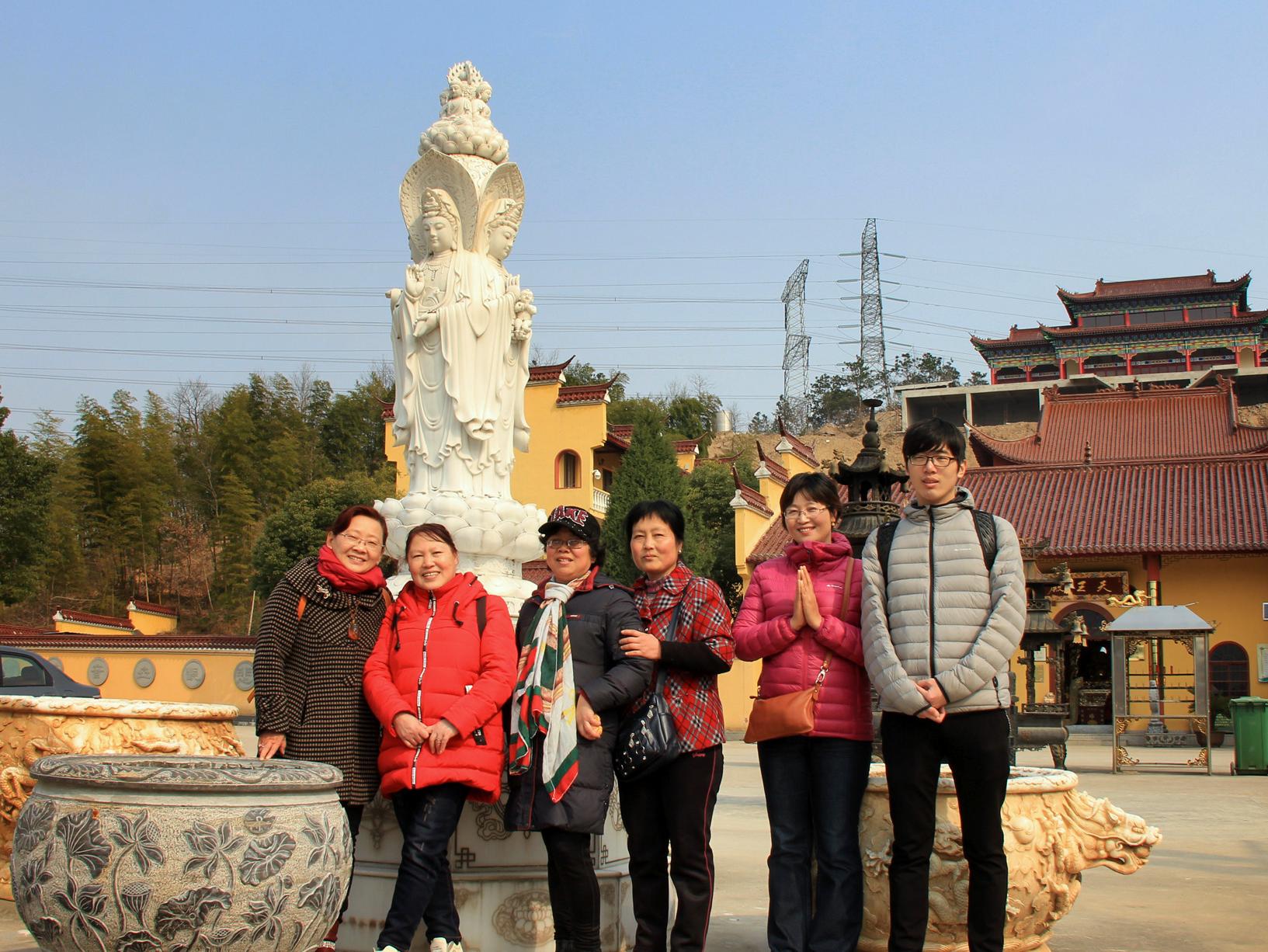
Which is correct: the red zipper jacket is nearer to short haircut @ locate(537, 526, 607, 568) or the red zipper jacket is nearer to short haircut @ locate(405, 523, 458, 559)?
short haircut @ locate(405, 523, 458, 559)

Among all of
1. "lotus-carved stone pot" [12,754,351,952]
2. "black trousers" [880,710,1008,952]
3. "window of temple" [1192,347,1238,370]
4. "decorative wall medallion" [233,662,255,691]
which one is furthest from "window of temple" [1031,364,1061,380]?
"lotus-carved stone pot" [12,754,351,952]

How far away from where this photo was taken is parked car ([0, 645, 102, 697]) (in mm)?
10055

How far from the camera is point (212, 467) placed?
4150 cm

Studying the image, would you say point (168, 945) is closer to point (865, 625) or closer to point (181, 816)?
point (181, 816)

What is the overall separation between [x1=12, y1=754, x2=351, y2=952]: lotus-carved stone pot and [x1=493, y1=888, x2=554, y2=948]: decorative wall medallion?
1272mm

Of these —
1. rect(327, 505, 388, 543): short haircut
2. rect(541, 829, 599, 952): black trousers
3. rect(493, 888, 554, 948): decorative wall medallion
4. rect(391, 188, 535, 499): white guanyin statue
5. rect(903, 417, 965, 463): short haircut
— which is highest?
rect(391, 188, 535, 499): white guanyin statue

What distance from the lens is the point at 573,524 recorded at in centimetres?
411

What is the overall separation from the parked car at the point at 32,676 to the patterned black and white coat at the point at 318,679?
22.1ft

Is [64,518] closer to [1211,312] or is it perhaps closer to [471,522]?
[471,522]

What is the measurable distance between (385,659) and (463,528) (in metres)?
1.30

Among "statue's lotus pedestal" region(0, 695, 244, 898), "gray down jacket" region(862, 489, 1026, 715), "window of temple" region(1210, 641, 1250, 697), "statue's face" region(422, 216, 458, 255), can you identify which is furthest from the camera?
"window of temple" region(1210, 641, 1250, 697)

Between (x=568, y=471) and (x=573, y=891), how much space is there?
26.6 metres

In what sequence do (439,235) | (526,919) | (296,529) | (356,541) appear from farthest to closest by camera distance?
(296,529) → (439,235) → (526,919) → (356,541)

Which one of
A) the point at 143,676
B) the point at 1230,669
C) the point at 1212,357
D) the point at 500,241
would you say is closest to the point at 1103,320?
the point at 1212,357
